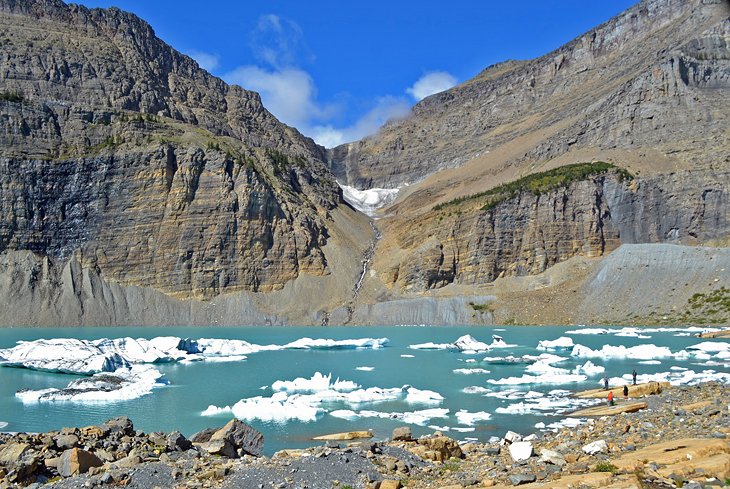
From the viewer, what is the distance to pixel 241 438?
2197 centimetres

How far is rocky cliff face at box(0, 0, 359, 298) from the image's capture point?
127 m

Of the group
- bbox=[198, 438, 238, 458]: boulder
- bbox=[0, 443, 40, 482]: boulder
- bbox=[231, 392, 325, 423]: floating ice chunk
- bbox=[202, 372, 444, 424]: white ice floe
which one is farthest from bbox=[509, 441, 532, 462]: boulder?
bbox=[231, 392, 325, 423]: floating ice chunk

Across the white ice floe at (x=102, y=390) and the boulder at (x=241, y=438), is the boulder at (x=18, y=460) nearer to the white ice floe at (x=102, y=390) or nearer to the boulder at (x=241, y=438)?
the boulder at (x=241, y=438)

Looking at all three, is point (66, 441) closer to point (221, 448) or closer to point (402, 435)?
point (221, 448)

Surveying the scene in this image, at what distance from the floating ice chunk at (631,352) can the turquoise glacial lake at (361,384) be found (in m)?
0.18

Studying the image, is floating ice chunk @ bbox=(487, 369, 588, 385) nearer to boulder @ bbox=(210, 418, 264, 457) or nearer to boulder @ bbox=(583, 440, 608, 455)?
boulder @ bbox=(583, 440, 608, 455)

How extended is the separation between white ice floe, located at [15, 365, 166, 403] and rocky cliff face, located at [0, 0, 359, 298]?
85.0 metres

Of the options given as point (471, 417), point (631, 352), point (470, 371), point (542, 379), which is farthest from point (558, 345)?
point (471, 417)

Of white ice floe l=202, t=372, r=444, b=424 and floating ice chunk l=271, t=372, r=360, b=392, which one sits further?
floating ice chunk l=271, t=372, r=360, b=392

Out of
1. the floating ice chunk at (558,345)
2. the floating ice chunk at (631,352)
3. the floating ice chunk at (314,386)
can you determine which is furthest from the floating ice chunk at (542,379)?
the floating ice chunk at (558,345)

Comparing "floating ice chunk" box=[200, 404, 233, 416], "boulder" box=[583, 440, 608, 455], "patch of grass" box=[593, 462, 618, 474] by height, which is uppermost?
"patch of grass" box=[593, 462, 618, 474]

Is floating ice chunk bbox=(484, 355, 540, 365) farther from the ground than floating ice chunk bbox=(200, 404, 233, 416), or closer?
farther from the ground

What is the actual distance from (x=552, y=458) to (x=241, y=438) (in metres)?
10.2

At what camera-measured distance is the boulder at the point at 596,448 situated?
18.6 metres
